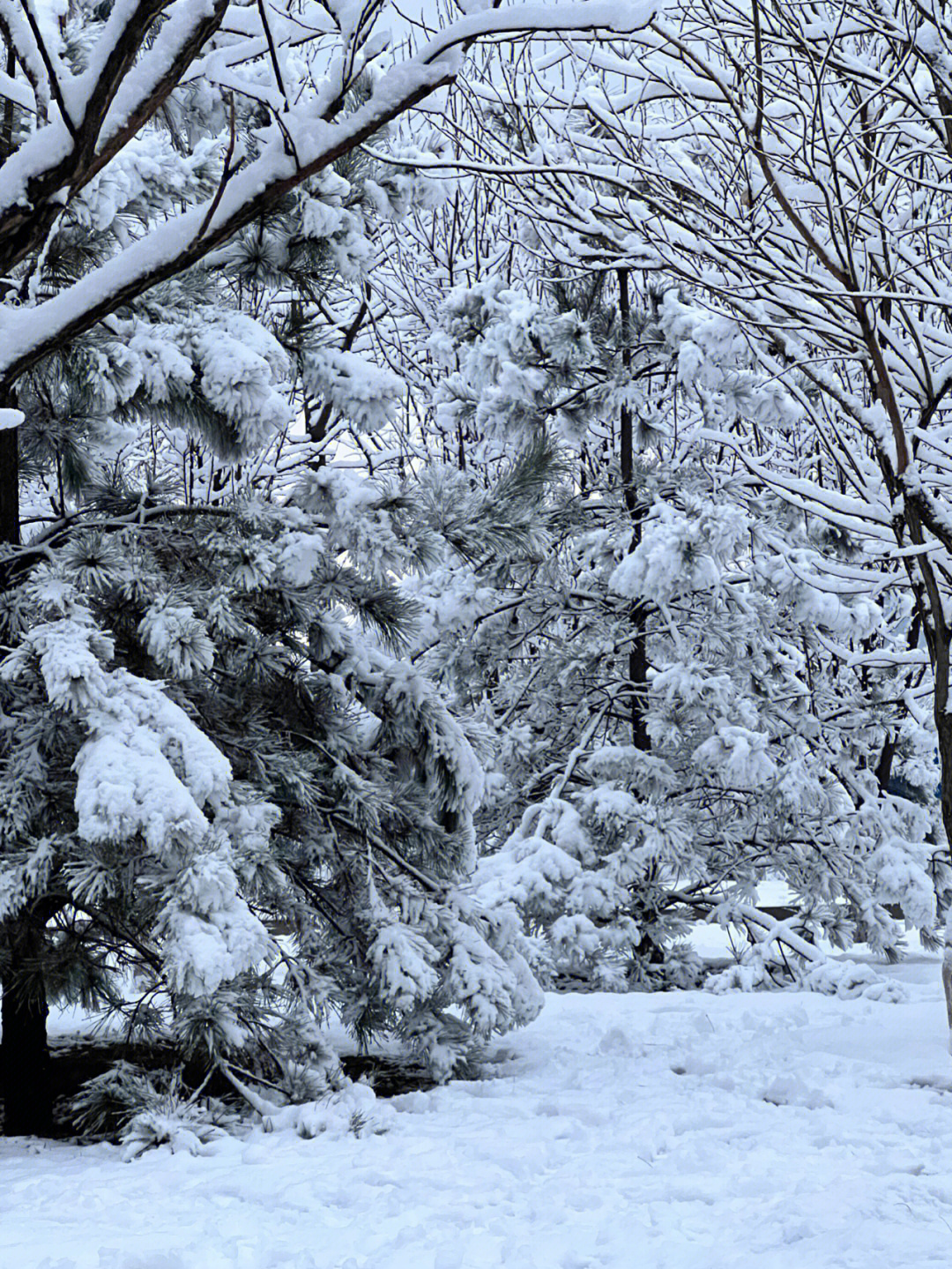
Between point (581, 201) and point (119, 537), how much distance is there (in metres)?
2.35

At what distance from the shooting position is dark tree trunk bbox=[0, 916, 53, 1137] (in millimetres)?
4770

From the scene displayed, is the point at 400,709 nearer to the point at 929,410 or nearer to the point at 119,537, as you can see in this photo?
the point at 119,537

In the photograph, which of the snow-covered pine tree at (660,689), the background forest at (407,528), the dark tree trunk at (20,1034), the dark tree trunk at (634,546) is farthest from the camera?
the dark tree trunk at (634,546)

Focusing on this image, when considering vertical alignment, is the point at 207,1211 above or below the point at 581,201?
below

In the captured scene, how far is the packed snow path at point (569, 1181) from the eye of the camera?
3121 millimetres

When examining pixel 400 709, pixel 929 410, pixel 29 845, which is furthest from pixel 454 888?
pixel 929 410

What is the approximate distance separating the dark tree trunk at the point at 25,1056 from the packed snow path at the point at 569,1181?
324 millimetres

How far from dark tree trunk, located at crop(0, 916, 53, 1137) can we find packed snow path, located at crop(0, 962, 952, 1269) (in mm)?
324

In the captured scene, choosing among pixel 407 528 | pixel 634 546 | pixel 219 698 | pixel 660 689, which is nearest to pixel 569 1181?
pixel 219 698

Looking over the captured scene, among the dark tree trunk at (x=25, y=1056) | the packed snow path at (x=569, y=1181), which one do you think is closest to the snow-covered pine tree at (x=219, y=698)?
the dark tree trunk at (x=25, y=1056)

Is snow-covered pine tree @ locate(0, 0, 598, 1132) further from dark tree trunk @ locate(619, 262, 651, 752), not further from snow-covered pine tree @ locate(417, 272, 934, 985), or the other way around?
dark tree trunk @ locate(619, 262, 651, 752)

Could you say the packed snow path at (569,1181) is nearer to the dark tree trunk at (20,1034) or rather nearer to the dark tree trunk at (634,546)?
the dark tree trunk at (20,1034)

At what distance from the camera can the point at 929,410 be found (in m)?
4.31

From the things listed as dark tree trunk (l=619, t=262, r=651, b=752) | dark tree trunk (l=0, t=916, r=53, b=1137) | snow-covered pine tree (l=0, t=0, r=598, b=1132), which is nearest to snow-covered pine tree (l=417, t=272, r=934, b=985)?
dark tree trunk (l=619, t=262, r=651, b=752)
